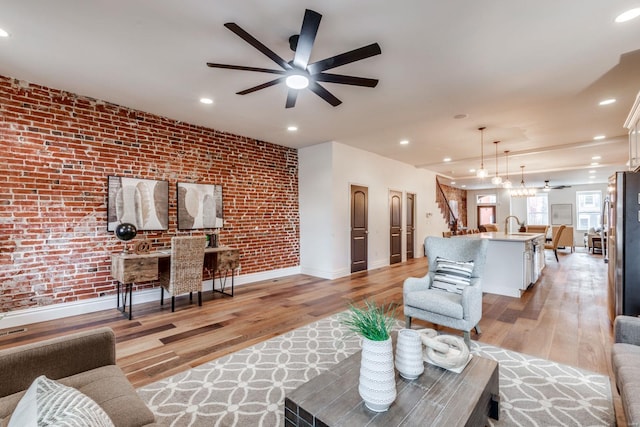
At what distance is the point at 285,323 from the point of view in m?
3.57

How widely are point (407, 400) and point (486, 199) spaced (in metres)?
15.4

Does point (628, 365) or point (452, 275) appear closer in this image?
point (628, 365)

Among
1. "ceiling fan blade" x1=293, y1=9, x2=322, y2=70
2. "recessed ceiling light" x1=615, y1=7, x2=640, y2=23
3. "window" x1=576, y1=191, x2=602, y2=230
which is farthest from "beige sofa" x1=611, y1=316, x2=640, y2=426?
A: "window" x1=576, y1=191, x2=602, y2=230

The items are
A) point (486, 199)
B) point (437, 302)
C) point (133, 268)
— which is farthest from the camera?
point (486, 199)

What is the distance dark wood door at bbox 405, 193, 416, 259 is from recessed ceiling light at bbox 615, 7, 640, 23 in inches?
250

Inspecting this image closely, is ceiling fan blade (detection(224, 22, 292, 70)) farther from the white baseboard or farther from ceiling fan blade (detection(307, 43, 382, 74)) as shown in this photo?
the white baseboard

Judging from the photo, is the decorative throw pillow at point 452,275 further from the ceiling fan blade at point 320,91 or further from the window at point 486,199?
the window at point 486,199

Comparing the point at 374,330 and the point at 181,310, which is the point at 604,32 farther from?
the point at 181,310

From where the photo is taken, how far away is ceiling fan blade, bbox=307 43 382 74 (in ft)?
7.36

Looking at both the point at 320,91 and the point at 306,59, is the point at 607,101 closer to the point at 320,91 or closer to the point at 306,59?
the point at 320,91

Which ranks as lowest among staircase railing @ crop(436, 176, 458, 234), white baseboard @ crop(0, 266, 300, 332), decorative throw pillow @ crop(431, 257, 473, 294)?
white baseboard @ crop(0, 266, 300, 332)

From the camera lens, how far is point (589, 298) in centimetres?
461

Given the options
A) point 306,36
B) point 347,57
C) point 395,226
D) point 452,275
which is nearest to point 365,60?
point 347,57

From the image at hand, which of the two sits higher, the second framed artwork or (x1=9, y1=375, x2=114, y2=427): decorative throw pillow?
the second framed artwork
